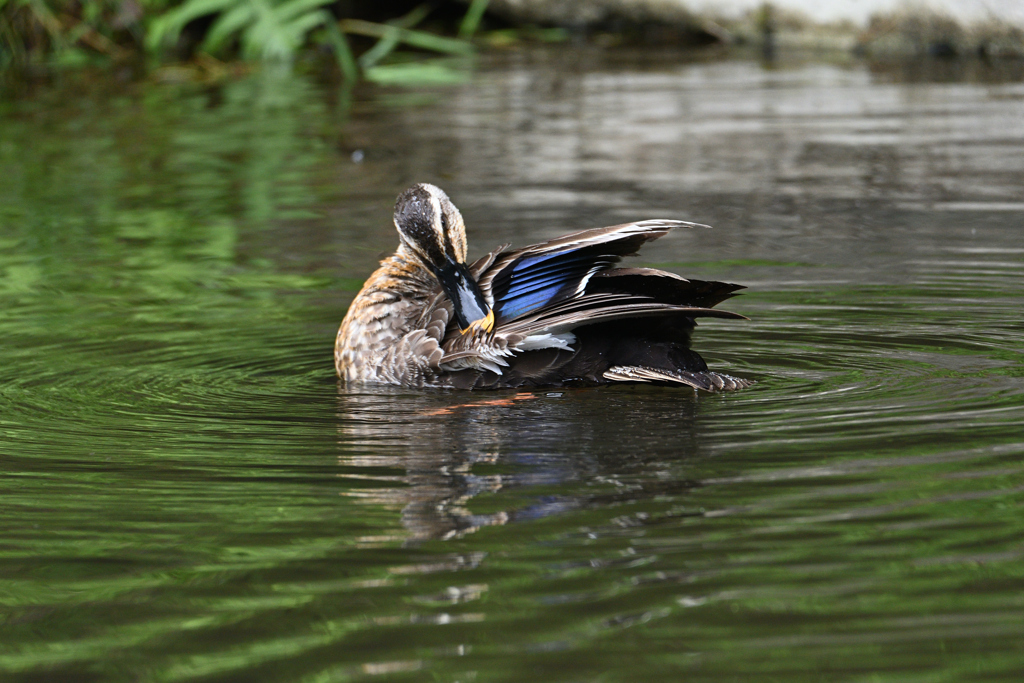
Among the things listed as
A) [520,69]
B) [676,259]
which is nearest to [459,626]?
[676,259]

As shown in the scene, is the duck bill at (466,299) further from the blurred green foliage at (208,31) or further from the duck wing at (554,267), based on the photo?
the blurred green foliage at (208,31)

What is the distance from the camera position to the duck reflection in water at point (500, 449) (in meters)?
3.73

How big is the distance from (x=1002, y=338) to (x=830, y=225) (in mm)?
2770

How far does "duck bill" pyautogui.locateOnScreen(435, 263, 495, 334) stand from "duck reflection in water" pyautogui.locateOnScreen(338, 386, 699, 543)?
0.29 meters

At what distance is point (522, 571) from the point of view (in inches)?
126

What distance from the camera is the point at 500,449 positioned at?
4340mm

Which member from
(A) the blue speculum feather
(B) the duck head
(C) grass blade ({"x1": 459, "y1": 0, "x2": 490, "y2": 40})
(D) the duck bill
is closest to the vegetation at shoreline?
(C) grass blade ({"x1": 459, "y1": 0, "x2": 490, "y2": 40})

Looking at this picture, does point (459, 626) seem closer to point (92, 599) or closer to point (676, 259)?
point (92, 599)

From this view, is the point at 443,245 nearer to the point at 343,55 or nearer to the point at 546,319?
the point at 546,319

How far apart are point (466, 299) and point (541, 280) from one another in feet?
0.95

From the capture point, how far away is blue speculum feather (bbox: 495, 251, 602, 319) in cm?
503

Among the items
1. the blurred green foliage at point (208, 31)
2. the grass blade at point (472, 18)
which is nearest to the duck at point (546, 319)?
the blurred green foliage at point (208, 31)

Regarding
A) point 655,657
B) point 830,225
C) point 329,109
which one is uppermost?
point 329,109

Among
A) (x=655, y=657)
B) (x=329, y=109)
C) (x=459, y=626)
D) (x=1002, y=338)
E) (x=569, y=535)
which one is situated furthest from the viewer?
(x=329, y=109)
